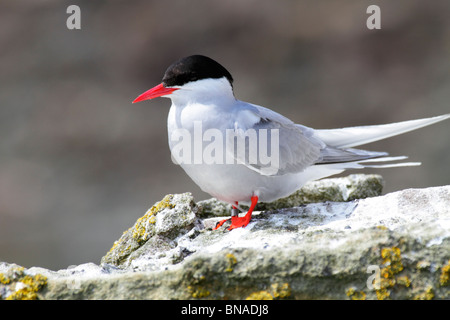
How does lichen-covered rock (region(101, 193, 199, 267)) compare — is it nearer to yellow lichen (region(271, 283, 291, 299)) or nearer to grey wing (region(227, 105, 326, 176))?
grey wing (region(227, 105, 326, 176))

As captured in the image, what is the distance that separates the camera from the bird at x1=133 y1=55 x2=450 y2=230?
11.8 feet

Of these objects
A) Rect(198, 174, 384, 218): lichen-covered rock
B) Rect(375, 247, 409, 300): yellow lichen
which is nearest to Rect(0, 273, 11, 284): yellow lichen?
Rect(375, 247, 409, 300): yellow lichen

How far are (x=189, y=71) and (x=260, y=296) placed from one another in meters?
1.83

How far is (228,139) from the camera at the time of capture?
360 centimetres

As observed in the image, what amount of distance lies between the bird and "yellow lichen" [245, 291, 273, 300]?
1.14 m

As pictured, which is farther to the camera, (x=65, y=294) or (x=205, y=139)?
(x=205, y=139)

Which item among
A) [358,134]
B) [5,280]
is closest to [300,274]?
[5,280]

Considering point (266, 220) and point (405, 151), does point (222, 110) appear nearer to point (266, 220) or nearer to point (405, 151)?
point (266, 220)

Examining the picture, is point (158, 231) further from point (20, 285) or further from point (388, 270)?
point (388, 270)

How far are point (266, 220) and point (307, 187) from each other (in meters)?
1.01

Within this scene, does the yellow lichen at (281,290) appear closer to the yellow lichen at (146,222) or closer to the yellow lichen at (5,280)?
the yellow lichen at (5,280)

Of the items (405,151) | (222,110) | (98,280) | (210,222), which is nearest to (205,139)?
(222,110)

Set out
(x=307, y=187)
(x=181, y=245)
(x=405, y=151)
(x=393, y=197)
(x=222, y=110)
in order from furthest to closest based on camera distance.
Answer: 1. (x=405, y=151)
2. (x=307, y=187)
3. (x=222, y=110)
4. (x=393, y=197)
5. (x=181, y=245)

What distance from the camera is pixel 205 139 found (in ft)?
11.8
